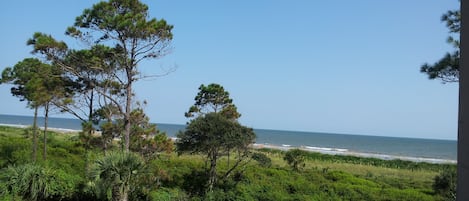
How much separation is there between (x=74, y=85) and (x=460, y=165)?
17632mm

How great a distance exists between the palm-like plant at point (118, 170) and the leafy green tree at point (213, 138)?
15.5 feet

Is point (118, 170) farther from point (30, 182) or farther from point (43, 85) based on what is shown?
point (43, 85)

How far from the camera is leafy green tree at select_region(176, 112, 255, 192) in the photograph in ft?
55.7

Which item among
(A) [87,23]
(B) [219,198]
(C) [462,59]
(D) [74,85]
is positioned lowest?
(B) [219,198]

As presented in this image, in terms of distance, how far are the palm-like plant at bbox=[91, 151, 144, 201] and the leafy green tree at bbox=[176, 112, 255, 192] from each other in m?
4.74

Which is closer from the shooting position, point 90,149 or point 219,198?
point 219,198

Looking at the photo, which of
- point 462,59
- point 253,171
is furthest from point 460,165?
point 253,171

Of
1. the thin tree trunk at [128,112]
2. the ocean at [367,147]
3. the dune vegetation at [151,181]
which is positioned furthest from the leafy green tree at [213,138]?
the ocean at [367,147]

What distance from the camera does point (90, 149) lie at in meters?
17.3

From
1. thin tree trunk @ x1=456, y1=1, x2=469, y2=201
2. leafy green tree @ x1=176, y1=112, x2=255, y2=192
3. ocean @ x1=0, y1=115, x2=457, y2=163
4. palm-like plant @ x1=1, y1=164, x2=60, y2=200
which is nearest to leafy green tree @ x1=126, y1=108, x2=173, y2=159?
leafy green tree @ x1=176, y1=112, x2=255, y2=192

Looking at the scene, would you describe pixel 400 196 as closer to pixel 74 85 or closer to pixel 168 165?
pixel 168 165

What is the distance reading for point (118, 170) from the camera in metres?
12.2

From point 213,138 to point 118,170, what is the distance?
5.30 m

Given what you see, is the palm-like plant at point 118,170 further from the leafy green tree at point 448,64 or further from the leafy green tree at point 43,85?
the leafy green tree at point 448,64
